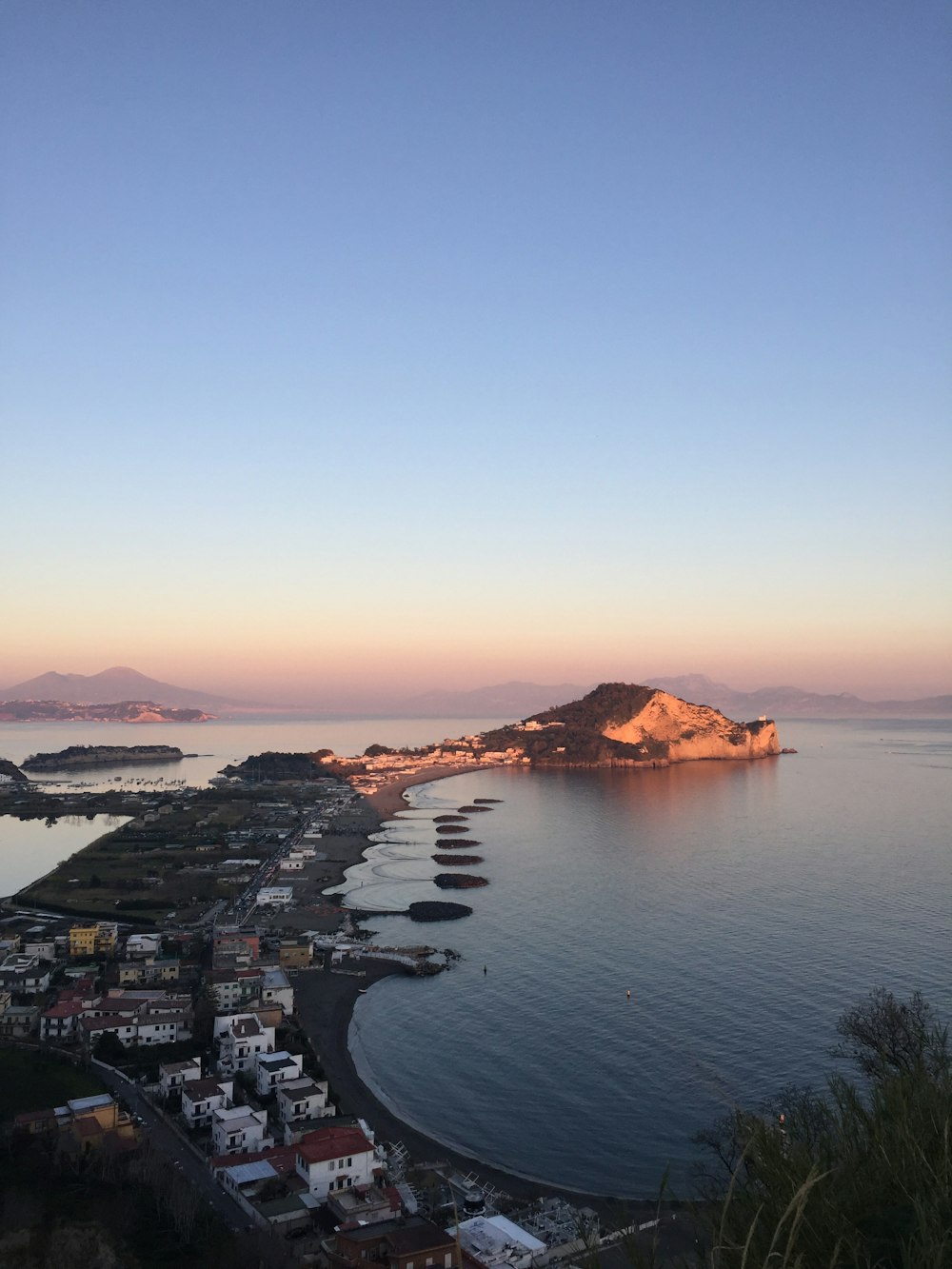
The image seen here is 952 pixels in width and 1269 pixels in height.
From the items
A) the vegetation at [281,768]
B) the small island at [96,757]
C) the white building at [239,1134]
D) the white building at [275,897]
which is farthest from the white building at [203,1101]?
the small island at [96,757]

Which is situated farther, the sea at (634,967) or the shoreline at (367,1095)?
the sea at (634,967)

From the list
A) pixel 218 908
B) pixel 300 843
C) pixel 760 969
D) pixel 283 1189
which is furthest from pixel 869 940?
pixel 300 843

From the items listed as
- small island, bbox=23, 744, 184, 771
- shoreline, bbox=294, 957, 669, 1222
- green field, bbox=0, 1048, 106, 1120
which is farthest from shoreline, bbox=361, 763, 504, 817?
small island, bbox=23, 744, 184, 771

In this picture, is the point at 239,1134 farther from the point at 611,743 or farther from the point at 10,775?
the point at 611,743

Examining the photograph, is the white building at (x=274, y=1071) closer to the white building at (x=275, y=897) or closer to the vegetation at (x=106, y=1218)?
the vegetation at (x=106, y=1218)

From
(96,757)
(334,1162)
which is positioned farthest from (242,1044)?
(96,757)
